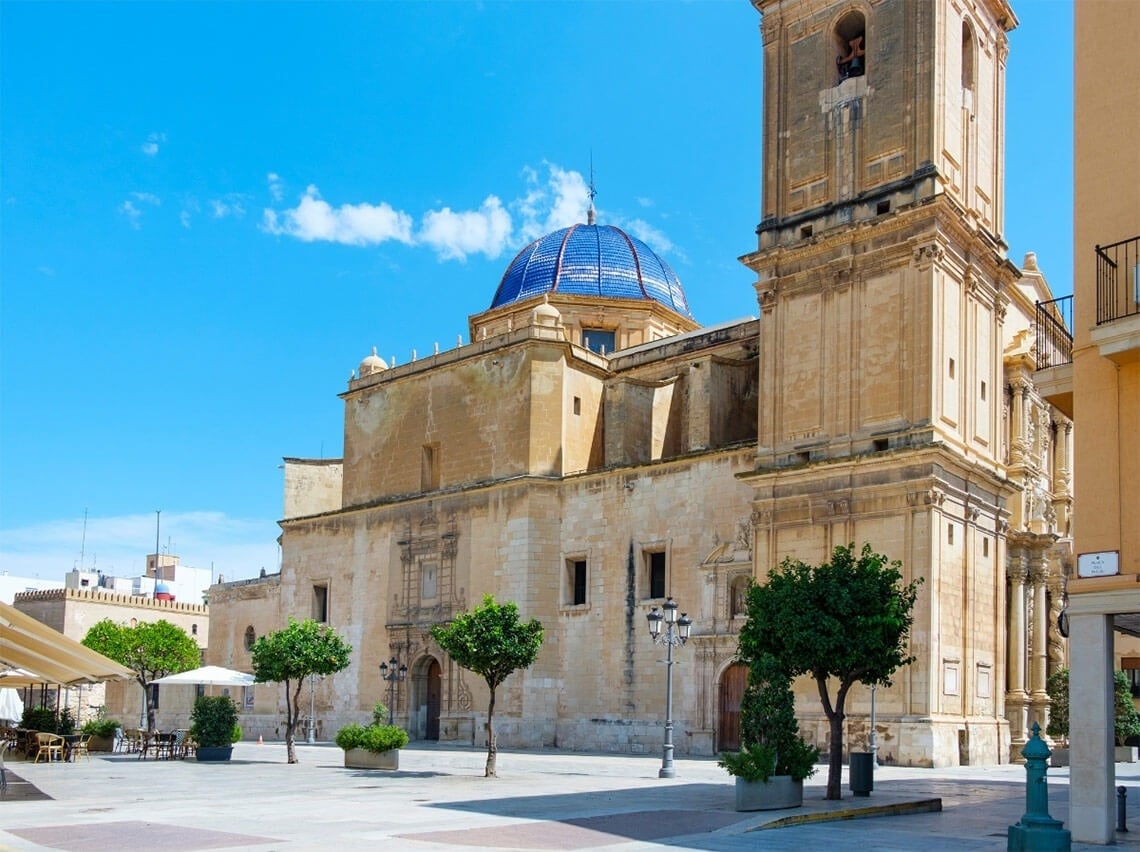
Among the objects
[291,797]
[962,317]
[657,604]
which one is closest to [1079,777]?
[291,797]

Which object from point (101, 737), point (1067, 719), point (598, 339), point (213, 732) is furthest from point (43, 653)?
point (598, 339)

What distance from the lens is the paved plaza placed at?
12.4 m

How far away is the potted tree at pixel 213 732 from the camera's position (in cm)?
2667

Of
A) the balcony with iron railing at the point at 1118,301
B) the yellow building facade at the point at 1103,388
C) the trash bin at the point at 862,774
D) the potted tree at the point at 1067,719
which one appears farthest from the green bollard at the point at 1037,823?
the potted tree at the point at 1067,719

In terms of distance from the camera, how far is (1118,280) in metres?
12.5

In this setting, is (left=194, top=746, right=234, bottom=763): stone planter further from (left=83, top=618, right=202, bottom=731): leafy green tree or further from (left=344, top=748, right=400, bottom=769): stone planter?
(left=83, top=618, right=202, bottom=731): leafy green tree

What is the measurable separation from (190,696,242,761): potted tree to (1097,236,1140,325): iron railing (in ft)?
66.1

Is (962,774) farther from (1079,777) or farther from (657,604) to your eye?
(1079,777)

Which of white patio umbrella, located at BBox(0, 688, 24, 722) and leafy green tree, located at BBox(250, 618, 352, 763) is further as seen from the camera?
white patio umbrella, located at BBox(0, 688, 24, 722)

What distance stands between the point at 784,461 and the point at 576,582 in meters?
7.94

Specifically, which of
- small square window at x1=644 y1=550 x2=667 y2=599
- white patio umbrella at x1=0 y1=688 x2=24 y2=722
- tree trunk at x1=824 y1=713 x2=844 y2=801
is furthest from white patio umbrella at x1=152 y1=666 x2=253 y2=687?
tree trunk at x1=824 y1=713 x2=844 y2=801

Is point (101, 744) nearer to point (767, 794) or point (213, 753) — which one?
point (213, 753)

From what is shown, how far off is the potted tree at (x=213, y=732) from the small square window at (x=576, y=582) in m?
9.99

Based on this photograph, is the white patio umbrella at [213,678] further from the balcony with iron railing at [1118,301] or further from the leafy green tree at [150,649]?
the balcony with iron railing at [1118,301]
